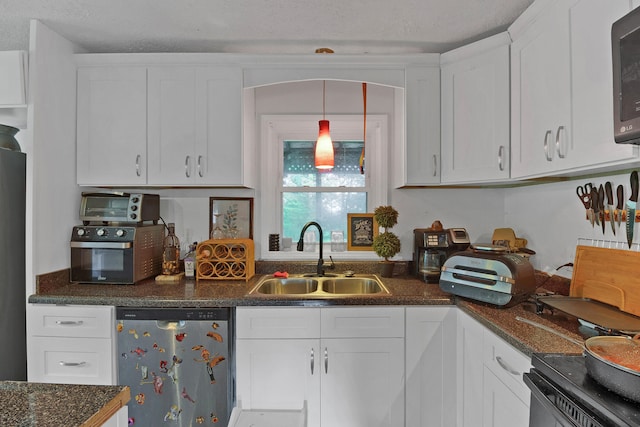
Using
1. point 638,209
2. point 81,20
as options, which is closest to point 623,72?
point 638,209

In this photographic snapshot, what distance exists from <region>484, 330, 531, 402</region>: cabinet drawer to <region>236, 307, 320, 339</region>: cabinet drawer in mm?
825

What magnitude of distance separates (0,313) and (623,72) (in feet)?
9.69

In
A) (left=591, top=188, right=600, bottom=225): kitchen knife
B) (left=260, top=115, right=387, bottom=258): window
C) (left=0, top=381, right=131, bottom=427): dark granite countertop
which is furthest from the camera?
(left=260, top=115, right=387, bottom=258): window

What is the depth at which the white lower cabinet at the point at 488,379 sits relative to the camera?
131cm

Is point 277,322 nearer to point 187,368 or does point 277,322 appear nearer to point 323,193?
point 187,368

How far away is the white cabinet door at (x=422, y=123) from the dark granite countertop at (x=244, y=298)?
2.42 feet

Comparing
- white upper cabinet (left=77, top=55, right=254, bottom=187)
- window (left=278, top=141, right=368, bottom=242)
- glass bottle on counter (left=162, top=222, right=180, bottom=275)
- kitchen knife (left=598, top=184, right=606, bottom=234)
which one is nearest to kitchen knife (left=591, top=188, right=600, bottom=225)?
kitchen knife (left=598, top=184, right=606, bottom=234)

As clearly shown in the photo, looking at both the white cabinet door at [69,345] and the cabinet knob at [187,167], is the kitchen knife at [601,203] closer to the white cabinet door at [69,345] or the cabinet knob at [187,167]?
the cabinet knob at [187,167]

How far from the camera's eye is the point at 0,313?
1.92 m

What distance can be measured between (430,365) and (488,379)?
40cm

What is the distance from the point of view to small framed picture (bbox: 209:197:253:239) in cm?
256

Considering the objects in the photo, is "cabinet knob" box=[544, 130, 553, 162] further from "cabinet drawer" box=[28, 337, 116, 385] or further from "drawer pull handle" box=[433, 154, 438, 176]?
"cabinet drawer" box=[28, 337, 116, 385]

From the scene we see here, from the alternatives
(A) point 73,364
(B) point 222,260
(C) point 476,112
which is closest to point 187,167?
(B) point 222,260

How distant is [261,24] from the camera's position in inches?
78.4
